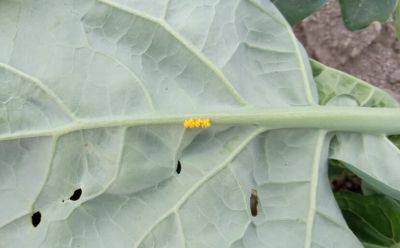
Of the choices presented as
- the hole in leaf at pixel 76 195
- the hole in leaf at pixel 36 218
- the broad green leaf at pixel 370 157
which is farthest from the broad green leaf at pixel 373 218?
the hole in leaf at pixel 36 218

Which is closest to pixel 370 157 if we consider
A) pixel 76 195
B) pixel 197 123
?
pixel 197 123

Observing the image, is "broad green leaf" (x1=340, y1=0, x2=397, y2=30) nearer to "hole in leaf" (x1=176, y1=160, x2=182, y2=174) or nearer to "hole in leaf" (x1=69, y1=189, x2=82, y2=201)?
"hole in leaf" (x1=176, y1=160, x2=182, y2=174)

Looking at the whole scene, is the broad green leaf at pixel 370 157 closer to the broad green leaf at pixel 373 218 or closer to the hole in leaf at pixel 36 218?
the broad green leaf at pixel 373 218

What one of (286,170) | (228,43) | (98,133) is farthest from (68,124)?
(286,170)

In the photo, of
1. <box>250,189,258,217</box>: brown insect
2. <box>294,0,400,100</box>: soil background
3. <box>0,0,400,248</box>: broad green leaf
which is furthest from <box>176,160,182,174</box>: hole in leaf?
<box>294,0,400,100</box>: soil background

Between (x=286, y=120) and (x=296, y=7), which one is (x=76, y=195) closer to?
(x=286, y=120)

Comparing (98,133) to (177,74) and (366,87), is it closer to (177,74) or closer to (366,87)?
(177,74)
